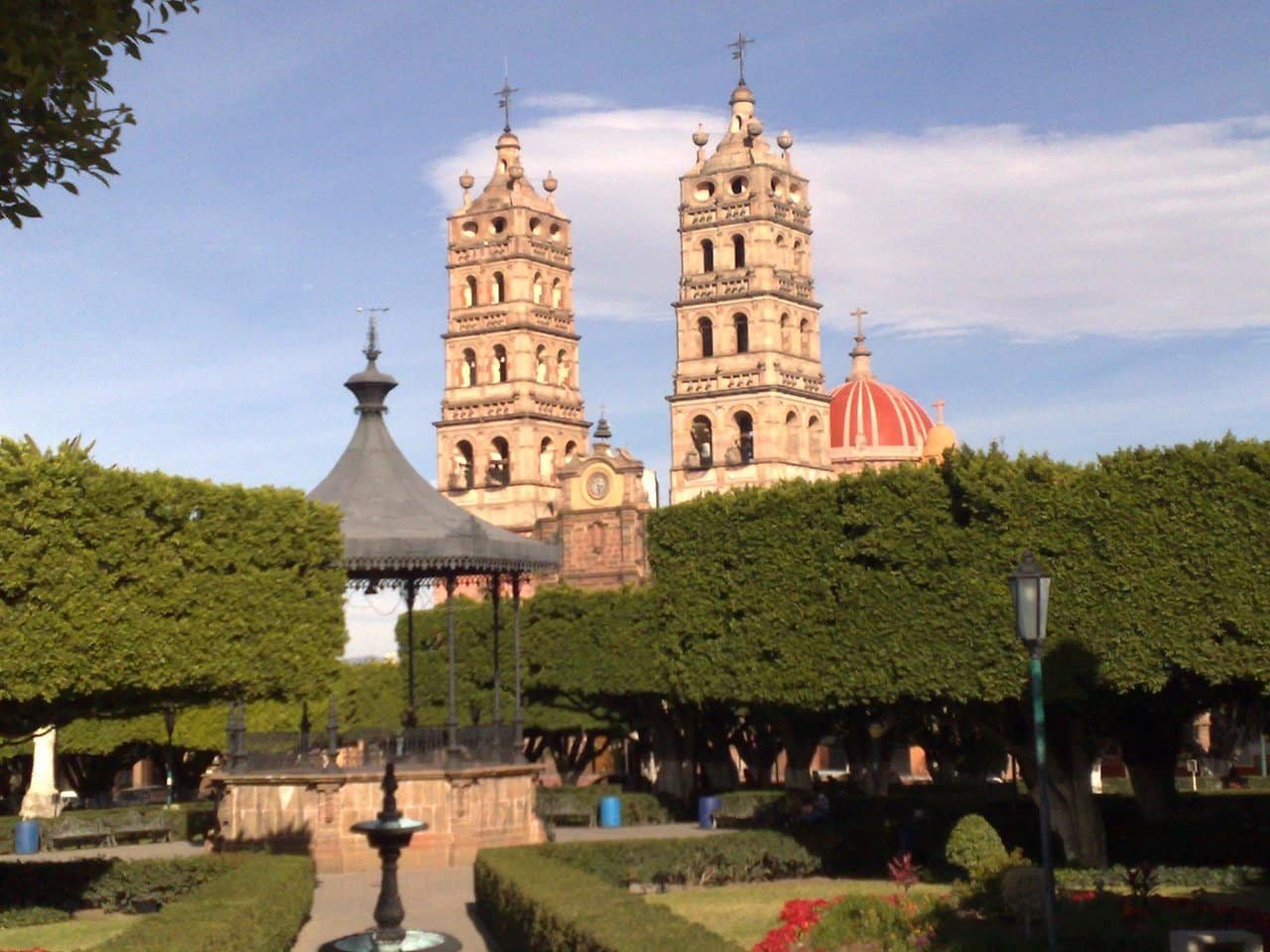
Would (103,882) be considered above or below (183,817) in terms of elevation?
below

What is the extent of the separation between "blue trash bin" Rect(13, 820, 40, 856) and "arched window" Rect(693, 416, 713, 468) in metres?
46.7

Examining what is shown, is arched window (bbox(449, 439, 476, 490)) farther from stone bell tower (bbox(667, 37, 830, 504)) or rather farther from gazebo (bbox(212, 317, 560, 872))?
gazebo (bbox(212, 317, 560, 872))

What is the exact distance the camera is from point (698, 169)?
8225cm

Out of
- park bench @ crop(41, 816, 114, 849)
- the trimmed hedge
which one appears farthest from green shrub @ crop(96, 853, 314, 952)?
park bench @ crop(41, 816, 114, 849)

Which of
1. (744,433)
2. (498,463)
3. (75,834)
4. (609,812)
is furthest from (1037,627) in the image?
(498,463)

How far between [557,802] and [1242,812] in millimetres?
17361

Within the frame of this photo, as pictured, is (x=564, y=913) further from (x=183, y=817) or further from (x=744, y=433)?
(x=744, y=433)

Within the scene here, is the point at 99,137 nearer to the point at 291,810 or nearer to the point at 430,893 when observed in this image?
the point at 430,893

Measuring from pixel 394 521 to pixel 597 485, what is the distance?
39760mm

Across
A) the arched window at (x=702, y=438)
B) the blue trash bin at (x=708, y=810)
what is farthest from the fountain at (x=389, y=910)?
the arched window at (x=702, y=438)

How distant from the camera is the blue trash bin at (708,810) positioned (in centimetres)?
4078

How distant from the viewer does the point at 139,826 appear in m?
40.8

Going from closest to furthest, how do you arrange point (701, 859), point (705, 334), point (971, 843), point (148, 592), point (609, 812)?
point (148, 592) → point (971, 843) → point (701, 859) → point (609, 812) → point (705, 334)

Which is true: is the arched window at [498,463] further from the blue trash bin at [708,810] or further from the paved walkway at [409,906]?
the paved walkway at [409,906]
